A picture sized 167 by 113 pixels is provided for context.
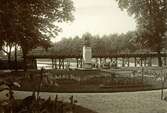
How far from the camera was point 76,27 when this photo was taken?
11.0 meters

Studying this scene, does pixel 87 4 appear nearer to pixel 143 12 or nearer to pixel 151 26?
pixel 143 12

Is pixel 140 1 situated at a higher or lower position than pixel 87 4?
higher

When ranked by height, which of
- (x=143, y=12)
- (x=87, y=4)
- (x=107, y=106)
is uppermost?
(x=143, y=12)

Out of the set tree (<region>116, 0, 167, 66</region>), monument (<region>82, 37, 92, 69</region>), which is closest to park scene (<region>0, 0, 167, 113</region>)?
monument (<region>82, 37, 92, 69</region>)

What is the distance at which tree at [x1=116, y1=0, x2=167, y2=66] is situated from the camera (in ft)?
76.4

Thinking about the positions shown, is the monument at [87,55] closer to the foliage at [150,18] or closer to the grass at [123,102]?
the foliage at [150,18]

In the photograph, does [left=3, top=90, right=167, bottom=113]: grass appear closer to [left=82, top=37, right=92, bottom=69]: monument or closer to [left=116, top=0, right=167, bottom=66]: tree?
[left=82, top=37, right=92, bottom=69]: monument

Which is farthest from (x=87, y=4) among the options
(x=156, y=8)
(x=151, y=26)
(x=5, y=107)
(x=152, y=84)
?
(x=151, y=26)

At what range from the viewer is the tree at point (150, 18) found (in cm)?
2328

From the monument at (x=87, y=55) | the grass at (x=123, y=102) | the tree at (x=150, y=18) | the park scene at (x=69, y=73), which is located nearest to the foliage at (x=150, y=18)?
the tree at (x=150, y=18)

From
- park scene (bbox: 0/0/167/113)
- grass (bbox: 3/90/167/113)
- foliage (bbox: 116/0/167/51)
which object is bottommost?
grass (bbox: 3/90/167/113)

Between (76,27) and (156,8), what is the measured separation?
1460 cm

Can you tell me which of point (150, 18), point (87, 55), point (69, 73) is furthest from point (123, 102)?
point (150, 18)

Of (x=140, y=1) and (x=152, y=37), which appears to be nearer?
(x=140, y=1)
